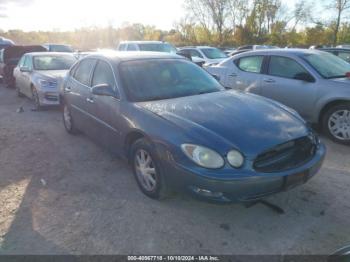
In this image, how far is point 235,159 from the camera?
292cm

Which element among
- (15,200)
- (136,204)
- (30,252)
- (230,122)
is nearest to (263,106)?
(230,122)

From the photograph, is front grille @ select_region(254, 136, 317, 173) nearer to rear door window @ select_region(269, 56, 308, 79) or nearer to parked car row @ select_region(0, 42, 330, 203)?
parked car row @ select_region(0, 42, 330, 203)

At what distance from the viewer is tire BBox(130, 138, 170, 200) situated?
3379 millimetres

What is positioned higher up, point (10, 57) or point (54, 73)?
point (10, 57)

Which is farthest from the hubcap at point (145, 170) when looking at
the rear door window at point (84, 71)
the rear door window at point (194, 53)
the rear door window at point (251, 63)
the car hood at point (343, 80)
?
the rear door window at point (194, 53)

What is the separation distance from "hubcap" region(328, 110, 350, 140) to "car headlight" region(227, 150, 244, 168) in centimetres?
318

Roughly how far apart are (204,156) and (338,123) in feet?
11.2

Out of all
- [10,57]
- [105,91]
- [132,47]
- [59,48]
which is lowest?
[10,57]

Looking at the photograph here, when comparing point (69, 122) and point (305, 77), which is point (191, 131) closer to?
point (305, 77)

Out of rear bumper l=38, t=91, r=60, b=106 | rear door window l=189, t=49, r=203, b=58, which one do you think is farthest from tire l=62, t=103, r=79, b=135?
rear door window l=189, t=49, r=203, b=58

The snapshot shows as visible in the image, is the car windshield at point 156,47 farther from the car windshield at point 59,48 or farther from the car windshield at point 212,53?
the car windshield at point 59,48

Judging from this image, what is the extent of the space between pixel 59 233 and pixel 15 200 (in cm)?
101

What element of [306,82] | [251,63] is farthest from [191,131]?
[251,63]

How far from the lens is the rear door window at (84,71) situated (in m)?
4.97
